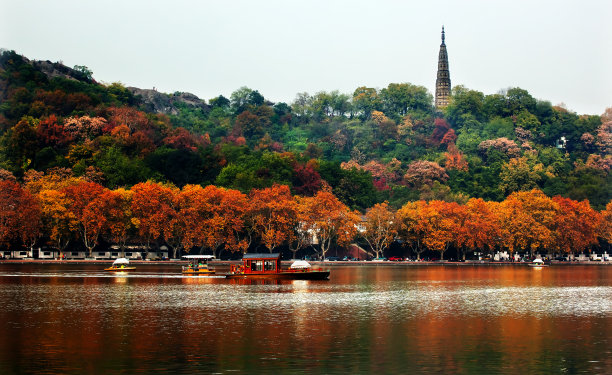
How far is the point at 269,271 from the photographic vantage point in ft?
284

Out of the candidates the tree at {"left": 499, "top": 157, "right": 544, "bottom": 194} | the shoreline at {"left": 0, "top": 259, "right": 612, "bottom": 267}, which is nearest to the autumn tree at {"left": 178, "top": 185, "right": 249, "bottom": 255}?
the shoreline at {"left": 0, "top": 259, "right": 612, "bottom": 267}

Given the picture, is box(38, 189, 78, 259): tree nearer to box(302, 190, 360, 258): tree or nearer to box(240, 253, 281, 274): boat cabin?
box(302, 190, 360, 258): tree

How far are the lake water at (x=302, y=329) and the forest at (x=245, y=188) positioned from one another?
4013cm

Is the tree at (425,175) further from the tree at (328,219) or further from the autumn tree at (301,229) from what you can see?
the tree at (328,219)

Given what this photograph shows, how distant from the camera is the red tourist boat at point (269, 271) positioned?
84500 millimetres

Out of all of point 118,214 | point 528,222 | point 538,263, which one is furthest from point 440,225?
point 118,214

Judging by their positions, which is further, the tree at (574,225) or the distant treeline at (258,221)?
the tree at (574,225)

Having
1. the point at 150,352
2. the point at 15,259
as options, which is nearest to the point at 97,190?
the point at 15,259

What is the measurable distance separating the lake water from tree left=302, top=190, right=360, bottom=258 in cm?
4601

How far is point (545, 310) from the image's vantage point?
53906 mm

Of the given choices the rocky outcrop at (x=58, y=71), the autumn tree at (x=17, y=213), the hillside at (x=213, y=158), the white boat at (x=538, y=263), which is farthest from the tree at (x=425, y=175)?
the autumn tree at (x=17, y=213)

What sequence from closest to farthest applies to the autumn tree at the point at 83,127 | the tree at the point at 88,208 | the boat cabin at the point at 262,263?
the boat cabin at the point at 262,263
the tree at the point at 88,208
the autumn tree at the point at 83,127

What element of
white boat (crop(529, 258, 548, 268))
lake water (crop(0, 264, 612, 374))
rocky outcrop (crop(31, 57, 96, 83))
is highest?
rocky outcrop (crop(31, 57, 96, 83))

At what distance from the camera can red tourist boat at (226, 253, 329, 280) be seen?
3327 inches
